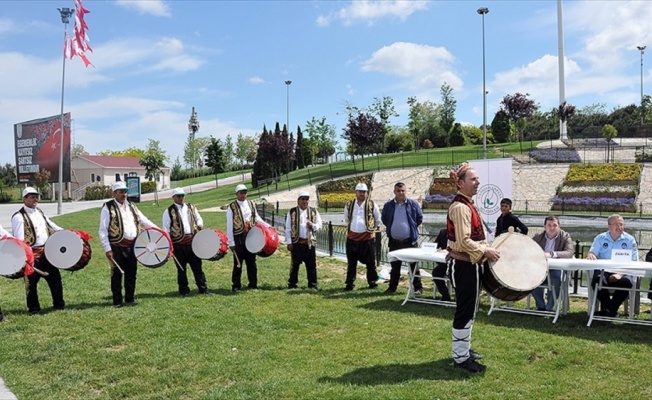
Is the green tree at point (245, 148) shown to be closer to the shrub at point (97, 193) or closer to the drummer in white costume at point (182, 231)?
the shrub at point (97, 193)

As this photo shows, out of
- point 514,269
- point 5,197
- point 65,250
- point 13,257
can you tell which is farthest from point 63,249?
point 5,197

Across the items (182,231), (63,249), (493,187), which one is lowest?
(63,249)

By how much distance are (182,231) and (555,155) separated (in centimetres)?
3965

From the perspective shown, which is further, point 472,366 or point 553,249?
point 553,249

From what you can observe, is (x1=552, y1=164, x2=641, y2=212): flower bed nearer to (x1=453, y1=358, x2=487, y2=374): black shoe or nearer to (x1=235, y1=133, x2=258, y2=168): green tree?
(x1=453, y1=358, x2=487, y2=374): black shoe

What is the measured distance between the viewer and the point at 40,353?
6.04 metres

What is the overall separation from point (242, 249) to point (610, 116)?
7883 centimetres

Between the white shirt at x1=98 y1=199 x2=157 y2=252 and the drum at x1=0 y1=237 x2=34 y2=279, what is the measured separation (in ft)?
3.32

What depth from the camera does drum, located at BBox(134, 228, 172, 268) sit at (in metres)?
8.38

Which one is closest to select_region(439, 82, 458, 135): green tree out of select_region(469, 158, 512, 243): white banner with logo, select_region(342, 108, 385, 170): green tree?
select_region(342, 108, 385, 170): green tree

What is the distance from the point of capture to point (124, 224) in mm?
8148

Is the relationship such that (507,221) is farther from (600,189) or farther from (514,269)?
(600,189)

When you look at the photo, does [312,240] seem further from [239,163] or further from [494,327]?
[239,163]

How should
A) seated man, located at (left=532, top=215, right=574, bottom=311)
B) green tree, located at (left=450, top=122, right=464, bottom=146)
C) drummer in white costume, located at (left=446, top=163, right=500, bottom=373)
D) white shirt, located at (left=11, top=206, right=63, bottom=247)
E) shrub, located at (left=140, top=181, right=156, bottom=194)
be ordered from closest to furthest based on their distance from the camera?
drummer in white costume, located at (left=446, top=163, right=500, bottom=373) → seated man, located at (left=532, top=215, right=574, bottom=311) → white shirt, located at (left=11, top=206, right=63, bottom=247) → shrub, located at (left=140, top=181, right=156, bottom=194) → green tree, located at (left=450, top=122, right=464, bottom=146)
